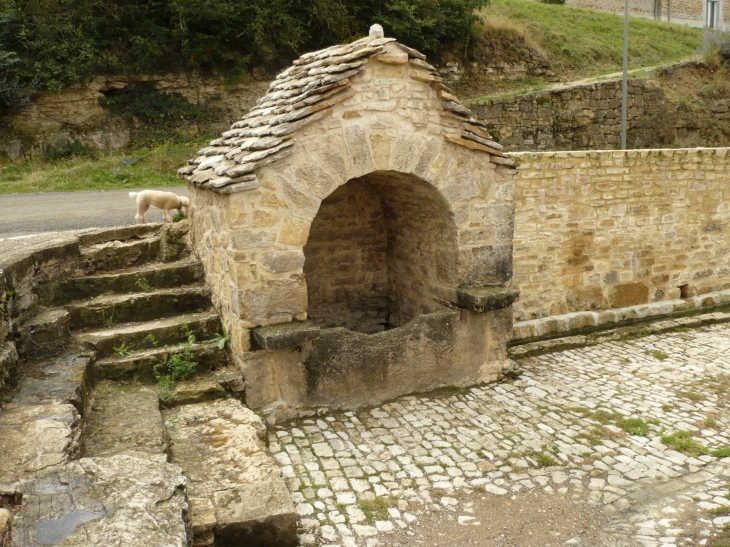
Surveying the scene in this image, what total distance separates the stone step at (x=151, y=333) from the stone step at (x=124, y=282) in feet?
1.57

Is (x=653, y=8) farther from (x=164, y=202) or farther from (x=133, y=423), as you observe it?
(x=133, y=423)

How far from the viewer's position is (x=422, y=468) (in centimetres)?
495

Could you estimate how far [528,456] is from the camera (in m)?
5.14

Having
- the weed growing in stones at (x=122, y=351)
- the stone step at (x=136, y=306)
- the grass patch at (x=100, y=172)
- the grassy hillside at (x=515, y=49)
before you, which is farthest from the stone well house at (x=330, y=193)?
the grassy hillside at (x=515, y=49)

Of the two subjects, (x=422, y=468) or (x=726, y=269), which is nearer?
(x=422, y=468)

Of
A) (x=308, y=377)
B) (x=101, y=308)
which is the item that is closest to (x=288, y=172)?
(x=308, y=377)

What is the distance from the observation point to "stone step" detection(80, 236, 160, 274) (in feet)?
21.6

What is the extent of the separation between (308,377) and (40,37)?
52.2 feet

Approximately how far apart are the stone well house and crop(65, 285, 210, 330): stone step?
0.89 feet

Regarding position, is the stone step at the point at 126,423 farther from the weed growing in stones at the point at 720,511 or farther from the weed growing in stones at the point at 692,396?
the weed growing in stones at the point at 692,396

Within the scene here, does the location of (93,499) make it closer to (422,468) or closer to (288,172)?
(422,468)

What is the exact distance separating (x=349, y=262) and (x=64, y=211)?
6.12 m

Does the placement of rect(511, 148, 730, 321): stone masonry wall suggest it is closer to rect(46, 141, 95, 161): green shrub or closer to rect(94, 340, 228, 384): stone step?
rect(94, 340, 228, 384): stone step

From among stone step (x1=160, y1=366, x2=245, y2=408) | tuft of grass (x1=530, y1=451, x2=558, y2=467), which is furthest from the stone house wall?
tuft of grass (x1=530, y1=451, x2=558, y2=467)
